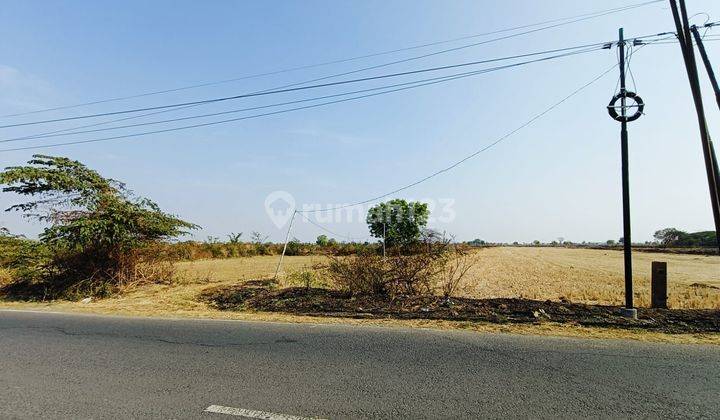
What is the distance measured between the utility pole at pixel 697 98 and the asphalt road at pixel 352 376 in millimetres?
2595

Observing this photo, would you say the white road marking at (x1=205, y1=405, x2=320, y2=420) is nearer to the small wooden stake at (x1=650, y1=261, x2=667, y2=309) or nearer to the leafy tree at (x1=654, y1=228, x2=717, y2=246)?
the small wooden stake at (x1=650, y1=261, x2=667, y2=309)

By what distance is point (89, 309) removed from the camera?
1205cm

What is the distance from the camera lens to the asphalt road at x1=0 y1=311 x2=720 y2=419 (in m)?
4.02

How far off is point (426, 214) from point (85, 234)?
206ft

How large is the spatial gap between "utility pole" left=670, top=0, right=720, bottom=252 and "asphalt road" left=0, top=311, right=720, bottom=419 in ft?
8.51

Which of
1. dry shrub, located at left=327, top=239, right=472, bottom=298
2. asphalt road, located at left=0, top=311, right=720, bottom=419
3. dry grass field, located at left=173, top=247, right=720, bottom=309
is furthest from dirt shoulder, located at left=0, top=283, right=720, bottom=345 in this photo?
dry grass field, located at left=173, top=247, right=720, bottom=309

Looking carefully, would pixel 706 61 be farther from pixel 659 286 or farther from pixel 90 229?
pixel 90 229

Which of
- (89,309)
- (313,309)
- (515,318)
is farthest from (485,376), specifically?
(89,309)

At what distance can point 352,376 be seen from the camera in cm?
498

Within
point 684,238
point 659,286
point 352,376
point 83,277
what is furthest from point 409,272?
point 684,238

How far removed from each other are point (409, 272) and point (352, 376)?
714cm

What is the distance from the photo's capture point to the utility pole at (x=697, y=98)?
6.97 metres

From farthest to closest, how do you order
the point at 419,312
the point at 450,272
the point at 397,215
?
the point at 397,215 → the point at 450,272 → the point at 419,312

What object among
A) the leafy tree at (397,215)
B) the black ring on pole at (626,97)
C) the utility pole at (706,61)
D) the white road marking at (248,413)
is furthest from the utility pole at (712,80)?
the leafy tree at (397,215)
